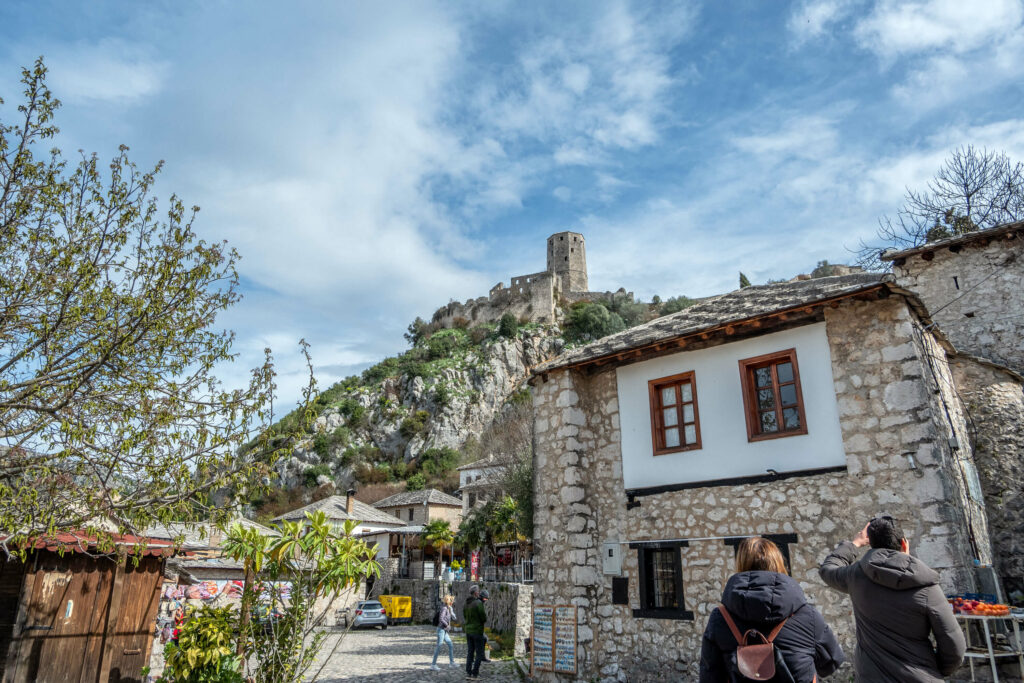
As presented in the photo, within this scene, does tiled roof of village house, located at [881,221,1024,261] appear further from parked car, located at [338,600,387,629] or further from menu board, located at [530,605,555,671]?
parked car, located at [338,600,387,629]

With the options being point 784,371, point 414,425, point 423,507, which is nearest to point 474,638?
point 784,371

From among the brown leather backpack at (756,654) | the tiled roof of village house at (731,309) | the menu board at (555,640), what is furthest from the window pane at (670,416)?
the brown leather backpack at (756,654)

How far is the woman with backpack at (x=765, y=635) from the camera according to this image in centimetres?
309

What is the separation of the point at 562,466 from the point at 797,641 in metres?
7.59

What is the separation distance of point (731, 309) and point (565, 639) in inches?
229

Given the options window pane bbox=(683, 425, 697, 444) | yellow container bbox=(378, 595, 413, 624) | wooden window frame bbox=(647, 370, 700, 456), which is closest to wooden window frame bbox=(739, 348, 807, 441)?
wooden window frame bbox=(647, 370, 700, 456)

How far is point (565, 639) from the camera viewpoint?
9.90 m

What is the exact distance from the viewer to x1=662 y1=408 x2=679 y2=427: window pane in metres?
9.93

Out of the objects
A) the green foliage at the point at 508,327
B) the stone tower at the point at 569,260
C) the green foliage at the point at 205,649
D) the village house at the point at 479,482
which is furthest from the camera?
the stone tower at the point at 569,260

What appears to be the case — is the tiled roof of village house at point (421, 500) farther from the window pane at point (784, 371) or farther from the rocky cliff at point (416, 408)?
the window pane at point (784, 371)

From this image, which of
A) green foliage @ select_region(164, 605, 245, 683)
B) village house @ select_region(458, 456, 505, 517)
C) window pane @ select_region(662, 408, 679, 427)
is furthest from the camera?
village house @ select_region(458, 456, 505, 517)

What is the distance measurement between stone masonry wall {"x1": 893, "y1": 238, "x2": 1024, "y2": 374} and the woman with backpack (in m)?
9.71

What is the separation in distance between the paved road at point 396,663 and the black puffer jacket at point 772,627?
8.98 m

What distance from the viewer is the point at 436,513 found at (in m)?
39.0
